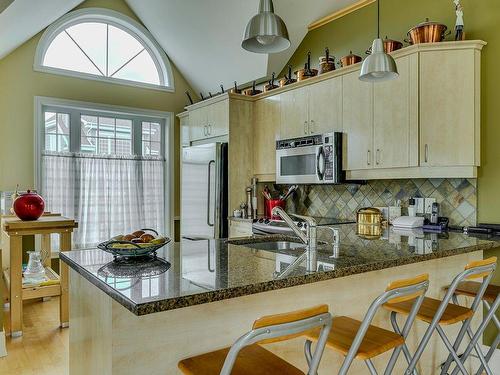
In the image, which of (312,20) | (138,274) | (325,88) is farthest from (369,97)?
(138,274)

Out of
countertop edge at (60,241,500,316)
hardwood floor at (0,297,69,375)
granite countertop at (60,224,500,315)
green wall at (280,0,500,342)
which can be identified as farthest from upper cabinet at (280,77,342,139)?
hardwood floor at (0,297,69,375)

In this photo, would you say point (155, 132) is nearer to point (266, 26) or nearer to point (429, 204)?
point (429, 204)

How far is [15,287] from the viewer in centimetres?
327

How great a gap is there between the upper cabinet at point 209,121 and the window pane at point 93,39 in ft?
4.35

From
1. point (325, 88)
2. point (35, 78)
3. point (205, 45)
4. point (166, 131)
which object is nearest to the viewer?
point (325, 88)

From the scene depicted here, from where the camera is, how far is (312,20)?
429 cm

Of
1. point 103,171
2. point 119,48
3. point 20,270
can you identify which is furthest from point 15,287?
point 119,48

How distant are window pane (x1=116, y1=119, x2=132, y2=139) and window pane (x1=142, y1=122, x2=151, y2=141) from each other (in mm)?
185

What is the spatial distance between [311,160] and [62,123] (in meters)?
3.12

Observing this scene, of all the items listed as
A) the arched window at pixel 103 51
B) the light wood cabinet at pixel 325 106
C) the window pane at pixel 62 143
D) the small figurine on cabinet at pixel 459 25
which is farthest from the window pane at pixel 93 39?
the small figurine on cabinet at pixel 459 25

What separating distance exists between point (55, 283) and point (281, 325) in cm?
304

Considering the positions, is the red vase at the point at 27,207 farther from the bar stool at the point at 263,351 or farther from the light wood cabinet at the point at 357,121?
the light wood cabinet at the point at 357,121

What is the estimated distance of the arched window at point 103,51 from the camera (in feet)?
15.7

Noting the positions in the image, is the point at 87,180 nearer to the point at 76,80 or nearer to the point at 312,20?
the point at 76,80
